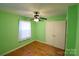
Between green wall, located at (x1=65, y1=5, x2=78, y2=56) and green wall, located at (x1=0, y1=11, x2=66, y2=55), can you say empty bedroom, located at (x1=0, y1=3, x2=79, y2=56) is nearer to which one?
green wall, located at (x1=0, y1=11, x2=66, y2=55)

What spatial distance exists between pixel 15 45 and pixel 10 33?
0.45 m

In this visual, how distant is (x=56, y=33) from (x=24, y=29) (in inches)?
50.2

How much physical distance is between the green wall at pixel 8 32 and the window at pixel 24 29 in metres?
0.20

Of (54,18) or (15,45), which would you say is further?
(54,18)

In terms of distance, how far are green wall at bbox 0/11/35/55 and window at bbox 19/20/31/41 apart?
198 mm

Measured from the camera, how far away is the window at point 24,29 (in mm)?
2516

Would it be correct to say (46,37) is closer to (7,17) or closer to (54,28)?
(54,28)

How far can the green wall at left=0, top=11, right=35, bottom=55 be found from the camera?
1869 millimetres

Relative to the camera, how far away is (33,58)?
53 cm

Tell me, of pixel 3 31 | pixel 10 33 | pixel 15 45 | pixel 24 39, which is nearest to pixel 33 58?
pixel 3 31

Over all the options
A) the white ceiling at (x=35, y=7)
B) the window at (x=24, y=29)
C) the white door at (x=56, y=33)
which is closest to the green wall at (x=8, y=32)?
the window at (x=24, y=29)

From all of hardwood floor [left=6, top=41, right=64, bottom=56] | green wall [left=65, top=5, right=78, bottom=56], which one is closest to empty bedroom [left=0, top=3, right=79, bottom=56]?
hardwood floor [left=6, top=41, right=64, bottom=56]

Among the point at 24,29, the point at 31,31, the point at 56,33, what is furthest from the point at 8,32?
the point at 56,33

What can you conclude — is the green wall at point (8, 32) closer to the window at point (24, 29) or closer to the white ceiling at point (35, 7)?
the window at point (24, 29)
